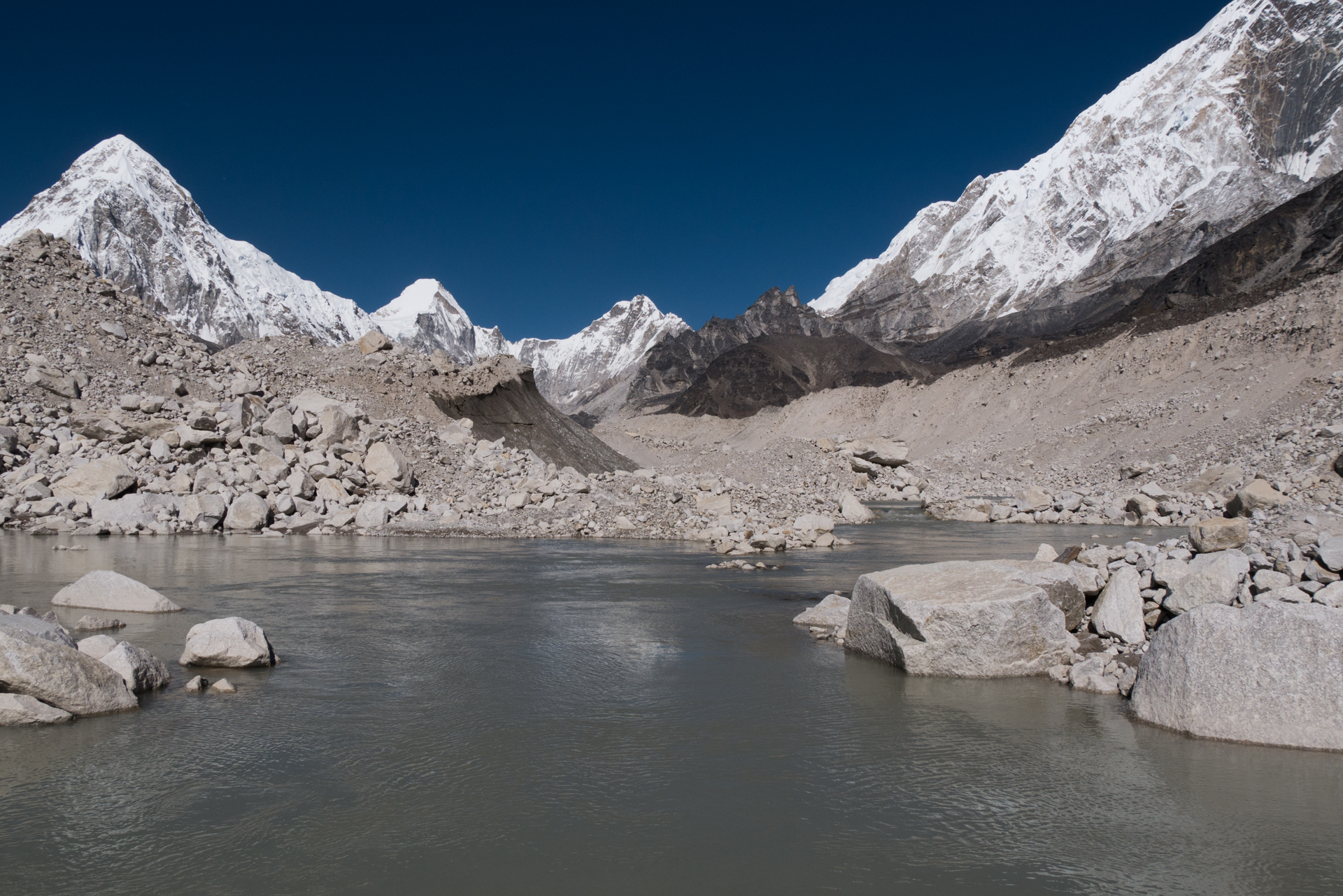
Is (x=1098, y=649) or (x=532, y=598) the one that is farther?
(x=532, y=598)

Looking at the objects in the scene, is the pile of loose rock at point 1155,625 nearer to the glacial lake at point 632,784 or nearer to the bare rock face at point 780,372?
the glacial lake at point 632,784

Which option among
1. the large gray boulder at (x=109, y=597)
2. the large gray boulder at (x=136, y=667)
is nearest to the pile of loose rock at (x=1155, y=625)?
the large gray boulder at (x=136, y=667)

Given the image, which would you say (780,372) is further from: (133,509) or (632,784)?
(632,784)

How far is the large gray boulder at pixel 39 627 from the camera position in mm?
6803

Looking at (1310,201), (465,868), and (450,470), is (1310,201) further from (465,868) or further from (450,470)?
(465,868)

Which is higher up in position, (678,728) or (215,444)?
(215,444)

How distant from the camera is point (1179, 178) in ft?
573

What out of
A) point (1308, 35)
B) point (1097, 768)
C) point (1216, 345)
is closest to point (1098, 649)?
point (1097, 768)

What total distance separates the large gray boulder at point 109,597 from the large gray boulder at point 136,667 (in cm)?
414

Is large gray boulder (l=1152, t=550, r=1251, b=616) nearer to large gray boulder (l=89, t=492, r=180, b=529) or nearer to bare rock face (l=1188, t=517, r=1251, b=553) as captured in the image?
bare rock face (l=1188, t=517, r=1251, b=553)

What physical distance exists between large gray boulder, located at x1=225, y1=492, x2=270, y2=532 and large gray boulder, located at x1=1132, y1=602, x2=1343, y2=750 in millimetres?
22440

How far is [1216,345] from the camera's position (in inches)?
1812

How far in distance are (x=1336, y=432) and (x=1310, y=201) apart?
284ft

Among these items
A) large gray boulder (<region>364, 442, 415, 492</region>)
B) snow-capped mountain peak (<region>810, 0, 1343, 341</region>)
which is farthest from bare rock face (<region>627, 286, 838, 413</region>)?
large gray boulder (<region>364, 442, 415, 492</region>)
